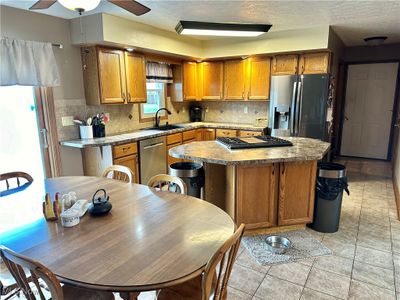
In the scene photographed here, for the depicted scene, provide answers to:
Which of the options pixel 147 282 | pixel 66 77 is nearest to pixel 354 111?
pixel 66 77

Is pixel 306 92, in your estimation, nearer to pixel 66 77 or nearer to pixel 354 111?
pixel 354 111

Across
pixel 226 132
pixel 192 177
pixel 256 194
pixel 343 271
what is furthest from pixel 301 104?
pixel 343 271

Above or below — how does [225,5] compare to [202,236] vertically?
above

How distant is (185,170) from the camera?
9.35 feet

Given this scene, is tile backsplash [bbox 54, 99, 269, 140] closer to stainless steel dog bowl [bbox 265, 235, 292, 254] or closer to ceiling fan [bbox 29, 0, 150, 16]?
ceiling fan [bbox 29, 0, 150, 16]

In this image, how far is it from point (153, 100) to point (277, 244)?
3.34 m

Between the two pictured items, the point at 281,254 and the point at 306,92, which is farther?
the point at 306,92

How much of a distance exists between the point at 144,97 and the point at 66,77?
3.76 ft

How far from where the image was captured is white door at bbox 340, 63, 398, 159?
230 inches

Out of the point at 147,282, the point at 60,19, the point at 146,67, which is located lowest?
the point at 147,282

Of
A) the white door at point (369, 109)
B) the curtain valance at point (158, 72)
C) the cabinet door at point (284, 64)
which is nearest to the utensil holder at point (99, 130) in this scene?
the curtain valance at point (158, 72)

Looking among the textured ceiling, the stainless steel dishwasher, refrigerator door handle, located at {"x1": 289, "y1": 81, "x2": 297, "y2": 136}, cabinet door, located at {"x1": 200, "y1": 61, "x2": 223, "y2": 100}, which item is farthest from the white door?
the stainless steel dishwasher

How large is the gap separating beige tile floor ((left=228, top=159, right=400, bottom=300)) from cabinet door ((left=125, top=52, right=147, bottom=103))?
2.71 m

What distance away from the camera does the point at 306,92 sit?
4230mm
